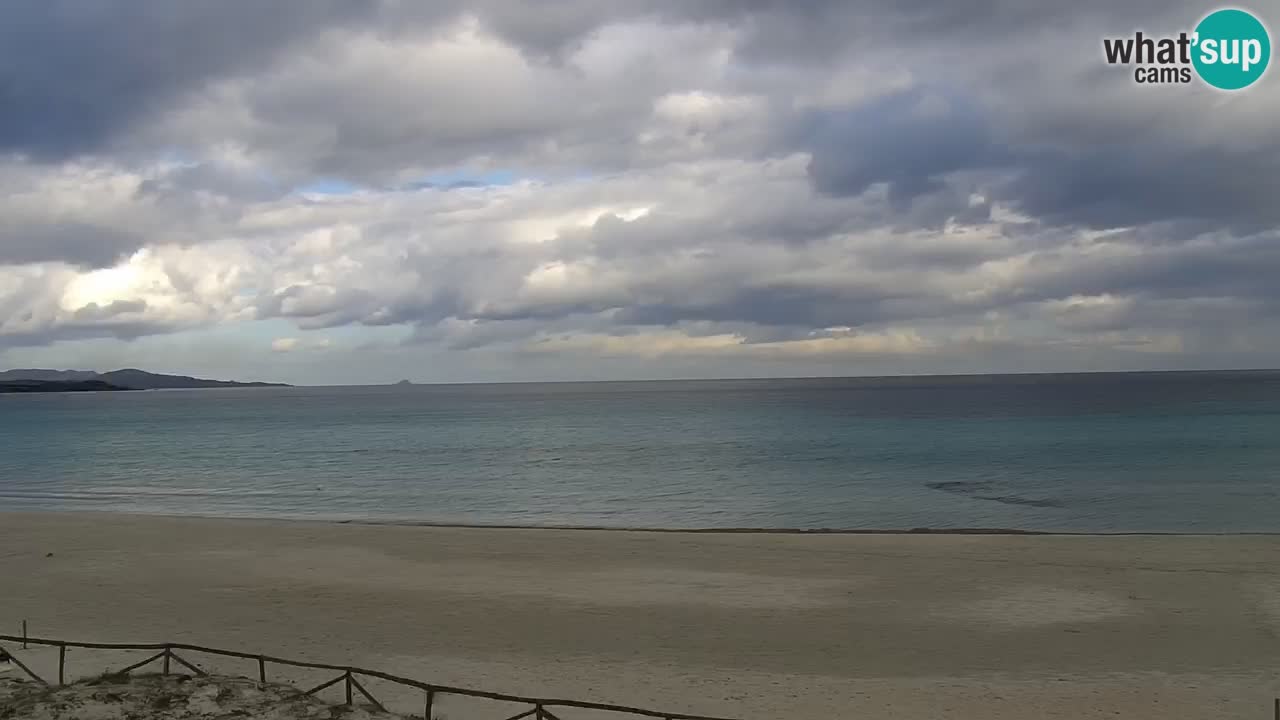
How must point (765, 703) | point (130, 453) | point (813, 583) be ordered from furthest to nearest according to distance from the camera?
point (130, 453) < point (813, 583) < point (765, 703)

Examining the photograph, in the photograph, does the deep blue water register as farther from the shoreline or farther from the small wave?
the shoreline

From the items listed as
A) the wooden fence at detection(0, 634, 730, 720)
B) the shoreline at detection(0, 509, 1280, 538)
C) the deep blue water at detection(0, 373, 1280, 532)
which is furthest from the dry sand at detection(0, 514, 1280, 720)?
the deep blue water at detection(0, 373, 1280, 532)

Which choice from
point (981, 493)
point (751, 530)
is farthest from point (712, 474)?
point (751, 530)

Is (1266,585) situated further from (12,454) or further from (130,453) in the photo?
(12,454)

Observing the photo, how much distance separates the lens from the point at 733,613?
22078mm

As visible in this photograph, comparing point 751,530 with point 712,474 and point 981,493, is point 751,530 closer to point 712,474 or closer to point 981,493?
point 981,493

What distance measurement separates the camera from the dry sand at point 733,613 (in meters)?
16.9

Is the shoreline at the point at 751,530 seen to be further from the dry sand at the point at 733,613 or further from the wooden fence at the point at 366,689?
the wooden fence at the point at 366,689

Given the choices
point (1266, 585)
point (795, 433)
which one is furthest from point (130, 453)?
point (1266, 585)

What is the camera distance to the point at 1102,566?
27547mm

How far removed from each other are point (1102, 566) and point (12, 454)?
301ft

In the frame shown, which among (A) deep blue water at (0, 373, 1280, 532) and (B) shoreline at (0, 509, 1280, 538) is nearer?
(B) shoreline at (0, 509, 1280, 538)

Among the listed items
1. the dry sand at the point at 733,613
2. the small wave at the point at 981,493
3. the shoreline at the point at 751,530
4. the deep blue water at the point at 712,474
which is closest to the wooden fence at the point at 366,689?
the dry sand at the point at 733,613

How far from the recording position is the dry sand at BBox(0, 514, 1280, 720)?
16891 mm
